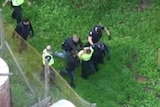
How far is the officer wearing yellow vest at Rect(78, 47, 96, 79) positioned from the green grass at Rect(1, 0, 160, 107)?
194 mm

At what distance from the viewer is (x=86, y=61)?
1748 centimetres

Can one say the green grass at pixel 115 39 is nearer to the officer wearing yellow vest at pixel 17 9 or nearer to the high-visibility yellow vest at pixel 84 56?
the officer wearing yellow vest at pixel 17 9

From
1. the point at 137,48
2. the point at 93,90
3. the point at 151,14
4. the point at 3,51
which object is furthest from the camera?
the point at 151,14

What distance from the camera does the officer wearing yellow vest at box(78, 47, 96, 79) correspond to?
1723 cm

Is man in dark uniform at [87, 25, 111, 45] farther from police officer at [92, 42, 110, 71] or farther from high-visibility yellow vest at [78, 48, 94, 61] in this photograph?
high-visibility yellow vest at [78, 48, 94, 61]

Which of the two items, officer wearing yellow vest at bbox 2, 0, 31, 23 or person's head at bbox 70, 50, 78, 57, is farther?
officer wearing yellow vest at bbox 2, 0, 31, 23

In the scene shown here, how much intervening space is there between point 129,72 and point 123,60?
0.57 m

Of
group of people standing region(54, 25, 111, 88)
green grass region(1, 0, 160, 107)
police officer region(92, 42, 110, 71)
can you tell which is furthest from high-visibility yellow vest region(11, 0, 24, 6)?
police officer region(92, 42, 110, 71)

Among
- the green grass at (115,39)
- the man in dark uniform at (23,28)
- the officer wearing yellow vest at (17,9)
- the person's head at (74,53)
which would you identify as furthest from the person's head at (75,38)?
the officer wearing yellow vest at (17,9)

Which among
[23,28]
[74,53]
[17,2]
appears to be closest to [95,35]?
[74,53]

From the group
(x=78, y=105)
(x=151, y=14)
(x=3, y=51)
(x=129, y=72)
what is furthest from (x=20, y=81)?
(x=151, y=14)

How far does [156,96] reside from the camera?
17.4m

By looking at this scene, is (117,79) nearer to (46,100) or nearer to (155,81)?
(155,81)

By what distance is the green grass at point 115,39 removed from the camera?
17.4 meters
